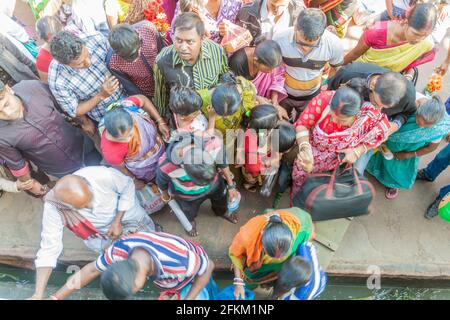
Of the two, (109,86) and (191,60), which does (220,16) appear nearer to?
(191,60)

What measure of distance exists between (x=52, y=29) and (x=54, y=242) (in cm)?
153

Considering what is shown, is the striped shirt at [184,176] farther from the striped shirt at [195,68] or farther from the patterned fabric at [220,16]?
the patterned fabric at [220,16]

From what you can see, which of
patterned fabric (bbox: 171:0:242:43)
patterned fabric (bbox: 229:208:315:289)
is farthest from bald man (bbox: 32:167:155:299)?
patterned fabric (bbox: 171:0:242:43)

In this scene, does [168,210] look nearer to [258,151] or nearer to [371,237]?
[258,151]

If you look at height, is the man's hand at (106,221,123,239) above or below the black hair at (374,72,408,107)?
below

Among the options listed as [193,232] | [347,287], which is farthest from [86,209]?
[347,287]

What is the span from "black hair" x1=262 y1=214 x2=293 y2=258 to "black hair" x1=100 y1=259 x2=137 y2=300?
0.73 m

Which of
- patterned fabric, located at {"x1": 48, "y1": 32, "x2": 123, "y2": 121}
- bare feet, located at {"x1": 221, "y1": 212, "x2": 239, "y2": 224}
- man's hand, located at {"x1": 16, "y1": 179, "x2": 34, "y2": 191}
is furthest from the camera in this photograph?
bare feet, located at {"x1": 221, "y1": 212, "x2": 239, "y2": 224}

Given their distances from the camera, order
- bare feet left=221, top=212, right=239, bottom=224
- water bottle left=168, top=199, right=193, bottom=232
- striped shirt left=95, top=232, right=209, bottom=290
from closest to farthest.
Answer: striped shirt left=95, top=232, right=209, bottom=290, water bottle left=168, top=199, right=193, bottom=232, bare feet left=221, top=212, right=239, bottom=224

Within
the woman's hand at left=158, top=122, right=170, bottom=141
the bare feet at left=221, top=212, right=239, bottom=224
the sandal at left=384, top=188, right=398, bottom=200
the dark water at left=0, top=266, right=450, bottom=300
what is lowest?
the dark water at left=0, top=266, right=450, bottom=300

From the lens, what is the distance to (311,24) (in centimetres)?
251

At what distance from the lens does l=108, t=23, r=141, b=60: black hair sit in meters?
2.50

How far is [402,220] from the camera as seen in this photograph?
3273mm

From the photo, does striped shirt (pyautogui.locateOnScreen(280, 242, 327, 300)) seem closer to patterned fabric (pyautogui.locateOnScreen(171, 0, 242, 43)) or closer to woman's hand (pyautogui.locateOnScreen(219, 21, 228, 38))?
woman's hand (pyautogui.locateOnScreen(219, 21, 228, 38))
